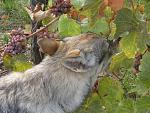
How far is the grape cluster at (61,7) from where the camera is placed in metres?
2.37

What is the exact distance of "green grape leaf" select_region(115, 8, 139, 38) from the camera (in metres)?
1.94

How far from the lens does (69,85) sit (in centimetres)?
281

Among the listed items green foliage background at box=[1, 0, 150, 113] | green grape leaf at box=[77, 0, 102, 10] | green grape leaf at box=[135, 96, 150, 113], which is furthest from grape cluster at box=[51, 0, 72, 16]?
green grape leaf at box=[135, 96, 150, 113]

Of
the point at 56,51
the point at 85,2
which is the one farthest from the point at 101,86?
the point at 85,2

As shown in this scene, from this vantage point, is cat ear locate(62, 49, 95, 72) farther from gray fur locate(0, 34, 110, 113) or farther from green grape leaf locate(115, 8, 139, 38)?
green grape leaf locate(115, 8, 139, 38)

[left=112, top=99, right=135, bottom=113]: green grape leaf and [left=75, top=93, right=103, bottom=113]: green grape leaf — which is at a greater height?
[left=112, top=99, right=135, bottom=113]: green grape leaf

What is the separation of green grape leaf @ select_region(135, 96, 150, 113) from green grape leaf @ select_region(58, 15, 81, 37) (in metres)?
0.59

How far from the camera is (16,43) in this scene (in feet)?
8.13

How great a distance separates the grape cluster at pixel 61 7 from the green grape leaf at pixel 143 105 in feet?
2.30

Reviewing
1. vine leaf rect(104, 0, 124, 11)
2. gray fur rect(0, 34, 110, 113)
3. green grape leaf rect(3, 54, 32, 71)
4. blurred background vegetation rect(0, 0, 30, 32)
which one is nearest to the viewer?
vine leaf rect(104, 0, 124, 11)

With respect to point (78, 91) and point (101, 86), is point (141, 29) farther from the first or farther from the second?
point (78, 91)

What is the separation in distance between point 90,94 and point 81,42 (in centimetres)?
32

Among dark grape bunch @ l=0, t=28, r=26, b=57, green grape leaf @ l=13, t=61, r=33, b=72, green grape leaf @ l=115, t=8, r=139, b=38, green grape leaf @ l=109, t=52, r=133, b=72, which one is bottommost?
green grape leaf @ l=13, t=61, r=33, b=72

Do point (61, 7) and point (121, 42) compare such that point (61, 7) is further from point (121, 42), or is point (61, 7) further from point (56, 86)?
point (56, 86)
